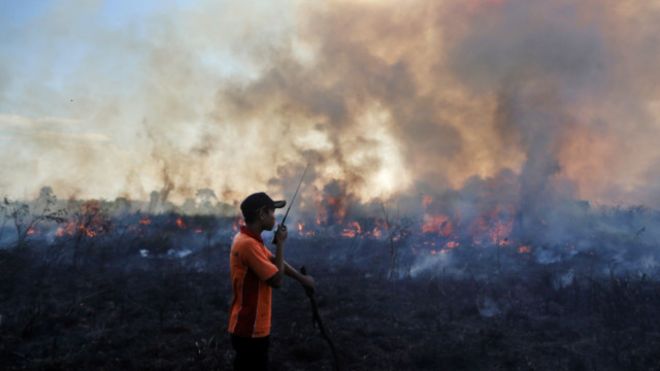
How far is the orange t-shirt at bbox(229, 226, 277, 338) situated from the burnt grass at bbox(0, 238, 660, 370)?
14.5 ft

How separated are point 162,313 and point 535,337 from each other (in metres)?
8.85

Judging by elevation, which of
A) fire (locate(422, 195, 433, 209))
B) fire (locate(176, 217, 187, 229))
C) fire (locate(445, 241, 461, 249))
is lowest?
fire (locate(445, 241, 461, 249))

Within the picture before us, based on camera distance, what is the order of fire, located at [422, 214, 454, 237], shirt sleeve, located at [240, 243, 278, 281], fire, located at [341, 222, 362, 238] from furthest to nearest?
fire, located at [341, 222, 362, 238]
fire, located at [422, 214, 454, 237]
shirt sleeve, located at [240, 243, 278, 281]

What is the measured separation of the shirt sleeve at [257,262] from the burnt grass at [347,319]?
478 cm

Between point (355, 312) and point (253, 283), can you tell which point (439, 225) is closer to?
point (355, 312)

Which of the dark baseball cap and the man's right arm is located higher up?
the dark baseball cap

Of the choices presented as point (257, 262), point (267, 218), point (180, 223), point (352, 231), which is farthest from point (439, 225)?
point (257, 262)

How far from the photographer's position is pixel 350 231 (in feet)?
87.1

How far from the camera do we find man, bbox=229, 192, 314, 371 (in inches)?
153

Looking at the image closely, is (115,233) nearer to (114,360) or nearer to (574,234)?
(114,360)

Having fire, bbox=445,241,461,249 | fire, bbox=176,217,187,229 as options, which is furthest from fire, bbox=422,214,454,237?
fire, bbox=176,217,187,229

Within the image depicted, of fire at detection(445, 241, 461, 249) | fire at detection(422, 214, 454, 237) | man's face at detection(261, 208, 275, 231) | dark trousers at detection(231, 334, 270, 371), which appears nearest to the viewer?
dark trousers at detection(231, 334, 270, 371)

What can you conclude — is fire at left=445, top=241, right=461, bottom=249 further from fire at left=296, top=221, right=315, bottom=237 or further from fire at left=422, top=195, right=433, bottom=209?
fire at left=296, top=221, right=315, bottom=237

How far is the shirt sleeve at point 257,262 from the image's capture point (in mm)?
3855
